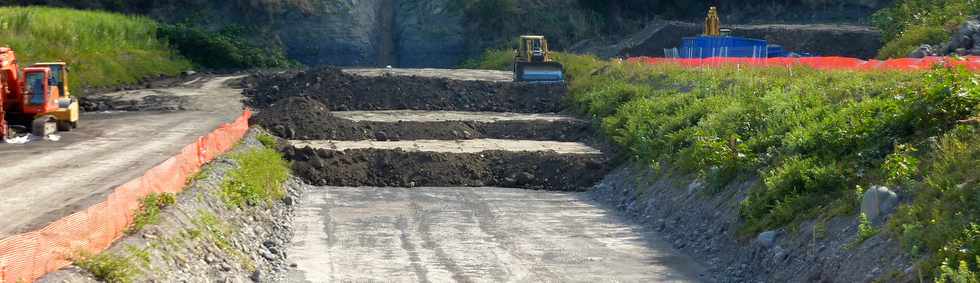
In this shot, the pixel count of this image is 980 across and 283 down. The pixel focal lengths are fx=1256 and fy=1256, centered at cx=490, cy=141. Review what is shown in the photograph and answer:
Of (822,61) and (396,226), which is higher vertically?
(822,61)

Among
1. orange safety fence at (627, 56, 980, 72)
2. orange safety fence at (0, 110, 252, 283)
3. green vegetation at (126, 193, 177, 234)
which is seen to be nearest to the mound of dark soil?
orange safety fence at (627, 56, 980, 72)

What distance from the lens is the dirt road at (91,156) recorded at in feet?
58.1

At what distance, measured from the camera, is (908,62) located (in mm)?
31703

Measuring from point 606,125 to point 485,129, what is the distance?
398 centimetres

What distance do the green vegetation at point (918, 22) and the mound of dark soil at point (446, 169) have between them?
20266 mm

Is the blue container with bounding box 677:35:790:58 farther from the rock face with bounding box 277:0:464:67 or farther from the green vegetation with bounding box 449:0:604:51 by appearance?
the rock face with bounding box 277:0:464:67

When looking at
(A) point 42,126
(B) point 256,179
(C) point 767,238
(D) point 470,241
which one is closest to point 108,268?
(D) point 470,241

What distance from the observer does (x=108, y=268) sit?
13078 mm

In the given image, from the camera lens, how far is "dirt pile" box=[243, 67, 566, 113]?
3988 cm

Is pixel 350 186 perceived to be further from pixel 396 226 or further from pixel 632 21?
pixel 632 21

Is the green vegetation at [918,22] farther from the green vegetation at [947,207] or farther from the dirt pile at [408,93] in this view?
the green vegetation at [947,207]

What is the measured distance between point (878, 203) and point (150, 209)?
9237 millimetres

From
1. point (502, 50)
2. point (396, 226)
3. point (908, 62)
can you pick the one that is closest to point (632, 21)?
point (502, 50)

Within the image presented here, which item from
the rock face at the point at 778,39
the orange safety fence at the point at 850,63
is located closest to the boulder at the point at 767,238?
the orange safety fence at the point at 850,63
